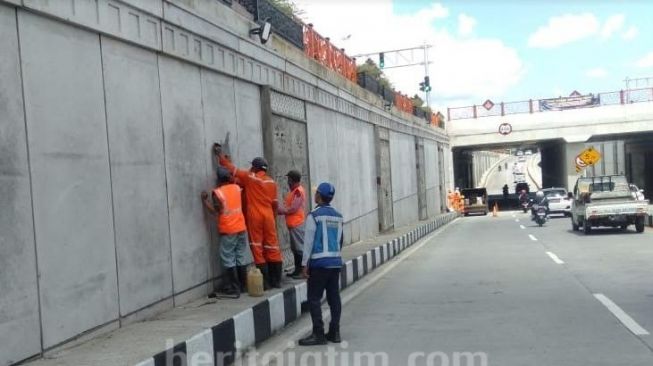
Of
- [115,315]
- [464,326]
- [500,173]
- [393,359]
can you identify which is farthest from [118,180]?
[500,173]

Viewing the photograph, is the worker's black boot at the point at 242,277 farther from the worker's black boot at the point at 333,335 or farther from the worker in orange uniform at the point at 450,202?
the worker in orange uniform at the point at 450,202

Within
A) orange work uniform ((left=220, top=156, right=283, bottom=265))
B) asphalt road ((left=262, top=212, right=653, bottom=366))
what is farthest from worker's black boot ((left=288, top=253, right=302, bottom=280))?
orange work uniform ((left=220, top=156, right=283, bottom=265))

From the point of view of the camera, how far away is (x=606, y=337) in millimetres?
6871

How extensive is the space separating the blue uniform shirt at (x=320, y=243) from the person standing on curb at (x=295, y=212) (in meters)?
2.53

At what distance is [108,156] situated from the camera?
650cm

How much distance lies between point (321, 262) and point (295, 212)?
3.07 meters

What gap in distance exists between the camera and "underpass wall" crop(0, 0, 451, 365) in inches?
206

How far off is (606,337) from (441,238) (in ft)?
53.4

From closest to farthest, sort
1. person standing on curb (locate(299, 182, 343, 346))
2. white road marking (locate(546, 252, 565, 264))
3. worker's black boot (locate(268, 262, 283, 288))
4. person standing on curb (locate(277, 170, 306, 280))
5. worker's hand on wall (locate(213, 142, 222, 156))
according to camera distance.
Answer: person standing on curb (locate(299, 182, 343, 346)) < worker's hand on wall (locate(213, 142, 222, 156)) < worker's black boot (locate(268, 262, 283, 288)) < person standing on curb (locate(277, 170, 306, 280)) < white road marking (locate(546, 252, 565, 264))

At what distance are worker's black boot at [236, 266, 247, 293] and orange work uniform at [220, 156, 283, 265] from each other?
23 cm

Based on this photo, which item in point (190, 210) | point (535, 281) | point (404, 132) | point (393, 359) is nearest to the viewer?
point (393, 359)

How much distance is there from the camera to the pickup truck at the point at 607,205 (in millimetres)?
19828

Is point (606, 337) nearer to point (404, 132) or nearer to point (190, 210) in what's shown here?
point (190, 210)

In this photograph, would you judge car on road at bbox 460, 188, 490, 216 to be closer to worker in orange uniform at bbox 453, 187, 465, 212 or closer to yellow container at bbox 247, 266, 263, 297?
worker in orange uniform at bbox 453, 187, 465, 212
